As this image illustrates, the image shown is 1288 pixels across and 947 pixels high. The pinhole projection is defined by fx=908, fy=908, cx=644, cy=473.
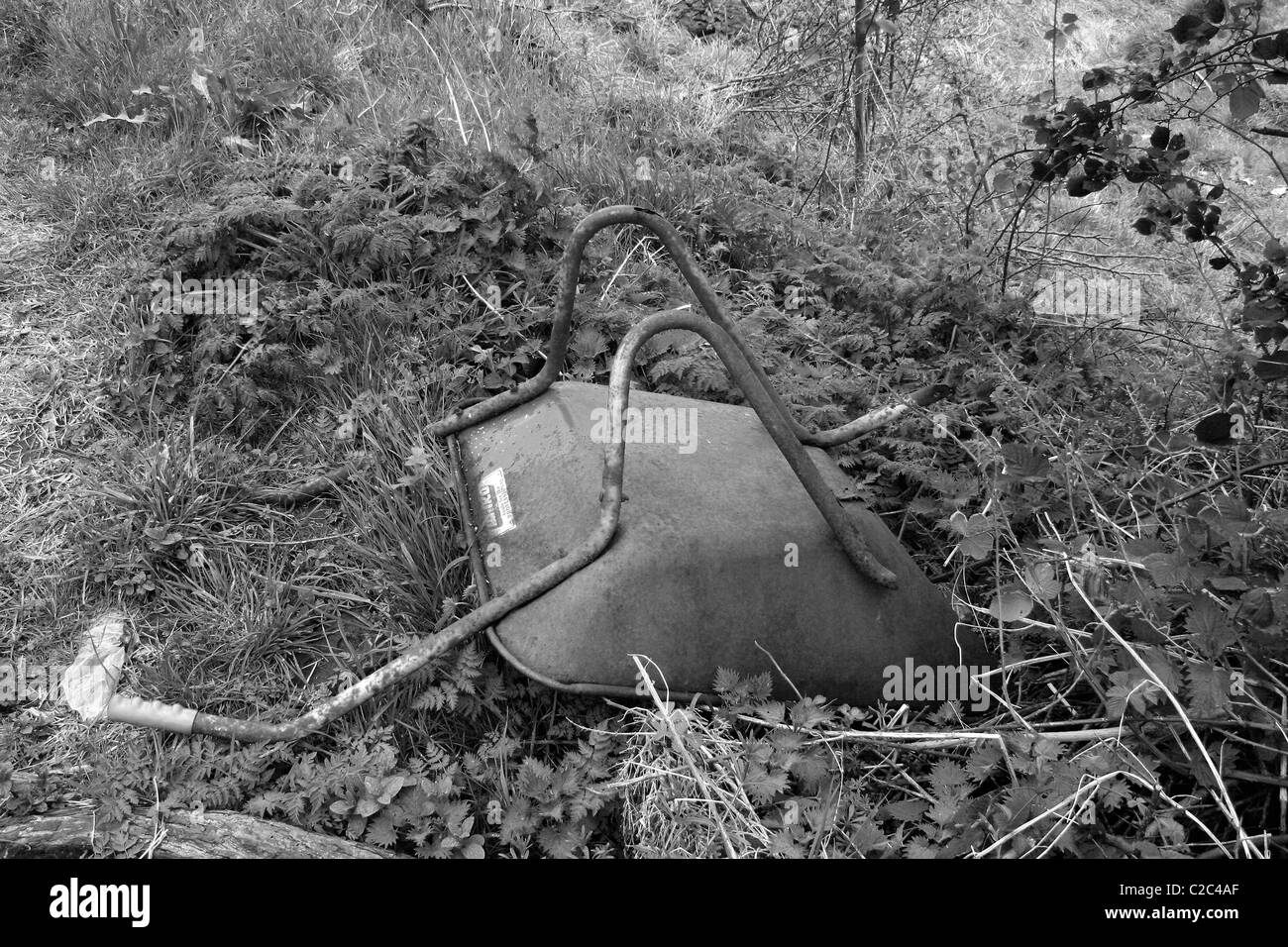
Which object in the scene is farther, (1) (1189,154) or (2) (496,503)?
(1) (1189,154)

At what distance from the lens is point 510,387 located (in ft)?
8.82

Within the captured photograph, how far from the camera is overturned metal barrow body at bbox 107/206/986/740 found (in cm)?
190

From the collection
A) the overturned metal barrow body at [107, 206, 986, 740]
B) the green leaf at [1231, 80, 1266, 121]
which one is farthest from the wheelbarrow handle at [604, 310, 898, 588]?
the green leaf at [1231, 80, 1266, 121]

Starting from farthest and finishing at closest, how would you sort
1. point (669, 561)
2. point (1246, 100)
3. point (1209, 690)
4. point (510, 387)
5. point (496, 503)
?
point (510, 387)
point (496, 503)
point (1246, 100)
point (669, 561)
point (1209, 690)

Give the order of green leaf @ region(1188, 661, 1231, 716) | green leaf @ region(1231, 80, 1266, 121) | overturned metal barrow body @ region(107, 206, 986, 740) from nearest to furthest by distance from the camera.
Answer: green leaf @ region(1188, 661, 1231, 716), overturned metal barrow body @ region(107, 206, 986, 740), green leaf @ region(1231, 80, 1266, 121)

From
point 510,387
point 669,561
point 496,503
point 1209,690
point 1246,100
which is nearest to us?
point 1209,690

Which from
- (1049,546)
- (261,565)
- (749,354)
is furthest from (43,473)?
(1049,546)

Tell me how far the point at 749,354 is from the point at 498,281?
1.24m

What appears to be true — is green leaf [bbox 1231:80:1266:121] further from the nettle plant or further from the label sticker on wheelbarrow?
the label sticker on wheelbarrow

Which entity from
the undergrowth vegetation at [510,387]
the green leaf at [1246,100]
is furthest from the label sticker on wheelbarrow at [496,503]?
the green leaf at [1246,100]

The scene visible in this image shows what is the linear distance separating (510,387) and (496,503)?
587 mm

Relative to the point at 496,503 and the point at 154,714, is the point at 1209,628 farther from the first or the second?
the point at 154,714

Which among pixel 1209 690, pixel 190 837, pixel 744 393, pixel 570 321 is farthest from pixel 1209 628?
pixel 190 837

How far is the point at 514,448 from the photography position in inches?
Answer: 89.3
